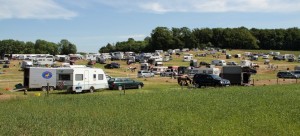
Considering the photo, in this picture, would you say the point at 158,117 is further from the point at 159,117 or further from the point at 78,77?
the point at 78,77

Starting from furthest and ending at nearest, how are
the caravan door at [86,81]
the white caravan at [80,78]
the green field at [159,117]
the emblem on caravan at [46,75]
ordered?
the emblem on caravan at [46,75] < the caravan door at [86,81] < the white caravan at [80,78] < the green field at [159,117]

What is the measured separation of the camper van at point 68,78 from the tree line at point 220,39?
136769 millimetres

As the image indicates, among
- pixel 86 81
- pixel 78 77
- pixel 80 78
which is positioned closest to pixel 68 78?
pixel 78 77

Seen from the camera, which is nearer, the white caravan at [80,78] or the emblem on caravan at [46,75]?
the white caravan at [80,78]

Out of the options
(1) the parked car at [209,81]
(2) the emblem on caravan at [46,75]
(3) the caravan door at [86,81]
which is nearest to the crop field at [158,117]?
(3) the caravan door at [86,81]

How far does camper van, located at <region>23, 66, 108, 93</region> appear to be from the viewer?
38.6m

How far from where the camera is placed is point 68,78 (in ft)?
128

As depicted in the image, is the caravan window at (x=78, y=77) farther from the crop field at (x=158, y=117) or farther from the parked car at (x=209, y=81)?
the parked car at (x=209, y=81)

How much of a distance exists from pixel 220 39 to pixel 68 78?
511 ft

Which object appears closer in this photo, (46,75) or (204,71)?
(46,75)

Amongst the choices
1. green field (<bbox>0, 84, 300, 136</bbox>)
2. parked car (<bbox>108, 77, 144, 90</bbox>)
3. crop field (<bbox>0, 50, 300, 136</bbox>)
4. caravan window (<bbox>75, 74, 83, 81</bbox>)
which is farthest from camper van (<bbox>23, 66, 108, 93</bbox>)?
green field (<bbox>0, 84, 300, 136</bbox>)

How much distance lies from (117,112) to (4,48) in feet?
578

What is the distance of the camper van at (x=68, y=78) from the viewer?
38.6 meters

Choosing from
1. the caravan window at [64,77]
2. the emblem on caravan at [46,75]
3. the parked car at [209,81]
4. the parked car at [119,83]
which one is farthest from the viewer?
the parked car at [209,81]
